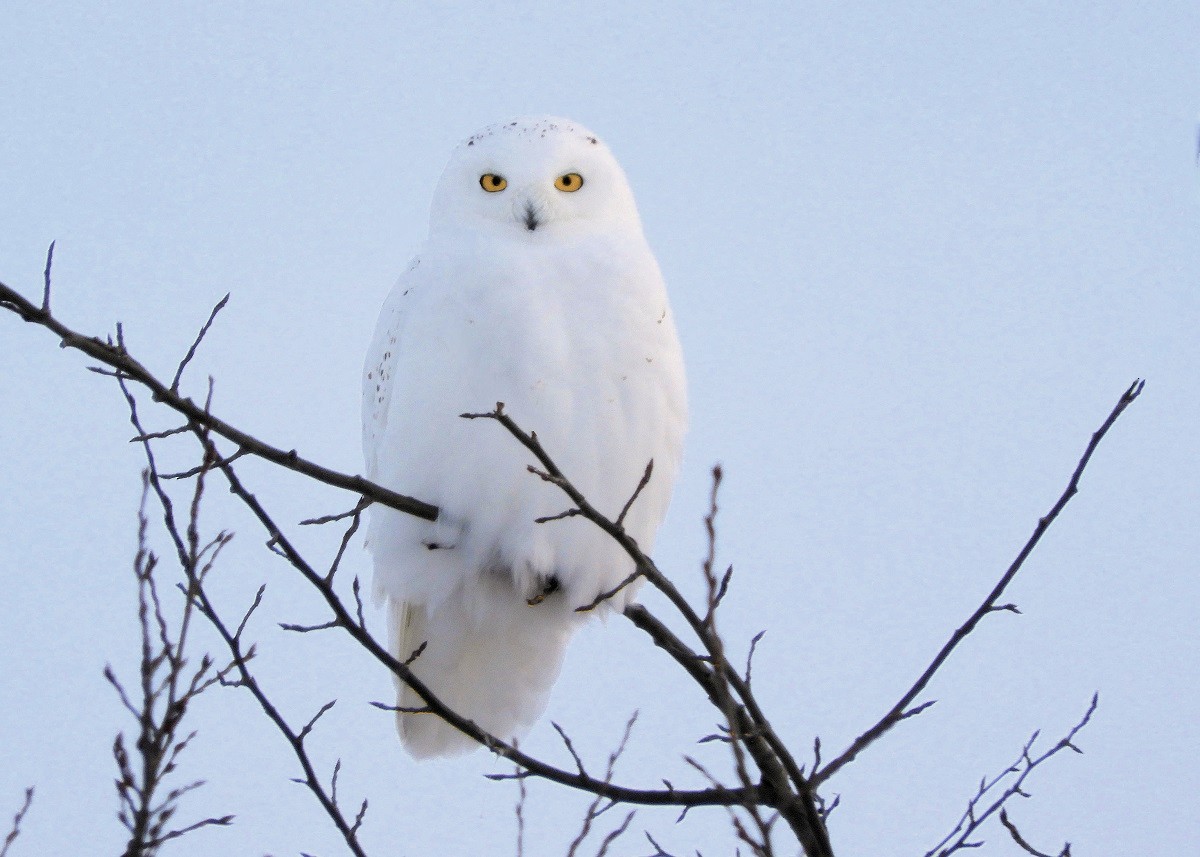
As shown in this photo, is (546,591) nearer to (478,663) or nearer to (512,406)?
(478,663)

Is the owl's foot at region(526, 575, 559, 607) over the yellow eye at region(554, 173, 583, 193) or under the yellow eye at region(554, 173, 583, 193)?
under

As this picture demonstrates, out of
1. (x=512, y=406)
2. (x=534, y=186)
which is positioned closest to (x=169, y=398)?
(x=512, y=406)

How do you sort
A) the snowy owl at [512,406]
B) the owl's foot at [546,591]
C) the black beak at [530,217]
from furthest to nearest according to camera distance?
the black beak at [530,217] < the owl's foot at [546,591] < the snowy owl at [512,406]

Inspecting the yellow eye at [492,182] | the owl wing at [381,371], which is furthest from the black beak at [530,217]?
the owl wing at [381,371]

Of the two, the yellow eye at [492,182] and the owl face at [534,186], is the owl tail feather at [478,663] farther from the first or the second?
the yellow eye at [492,182]

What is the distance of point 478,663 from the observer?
391 centimetres

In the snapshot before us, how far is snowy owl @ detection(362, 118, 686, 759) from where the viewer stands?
3.35 metres

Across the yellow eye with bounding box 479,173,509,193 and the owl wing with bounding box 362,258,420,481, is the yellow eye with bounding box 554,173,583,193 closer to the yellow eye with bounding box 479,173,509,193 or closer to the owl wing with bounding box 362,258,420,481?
the yellow eye with bounding box 479,173,509,193

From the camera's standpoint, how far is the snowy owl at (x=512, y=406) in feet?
11.0

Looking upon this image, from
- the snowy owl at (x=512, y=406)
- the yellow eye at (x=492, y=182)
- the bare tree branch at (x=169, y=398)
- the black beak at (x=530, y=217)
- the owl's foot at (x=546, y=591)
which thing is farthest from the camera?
the yellow eye at (x=492, y=182)

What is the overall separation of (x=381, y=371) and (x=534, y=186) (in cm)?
68

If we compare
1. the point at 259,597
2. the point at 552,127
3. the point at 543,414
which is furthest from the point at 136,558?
the point at 552,127

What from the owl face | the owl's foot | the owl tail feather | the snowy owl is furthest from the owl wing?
the owl's foot

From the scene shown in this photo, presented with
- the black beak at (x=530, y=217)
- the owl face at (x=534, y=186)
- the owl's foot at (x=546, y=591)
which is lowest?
the owl's foot at (x=546, y=591)
